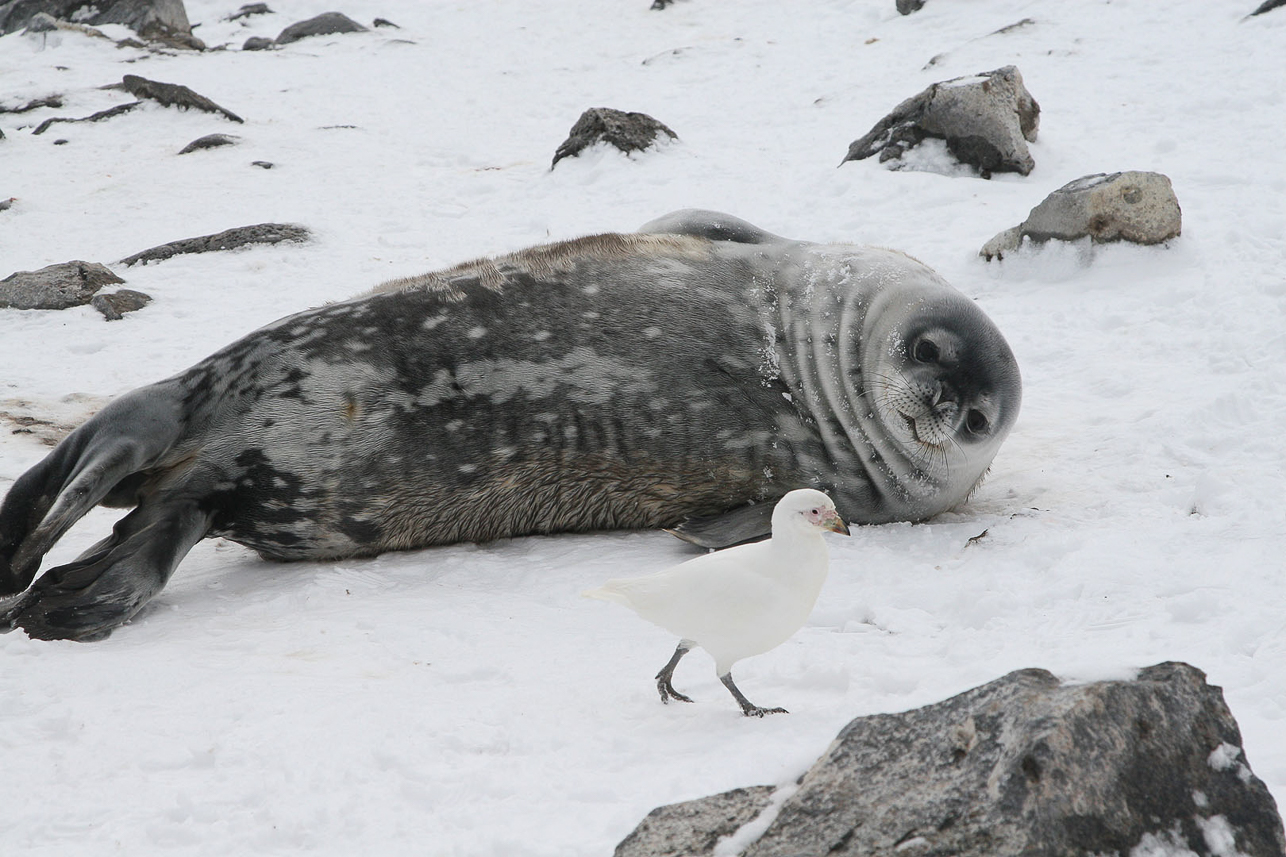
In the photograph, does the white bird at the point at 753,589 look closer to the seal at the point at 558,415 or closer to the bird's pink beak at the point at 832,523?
the bird's pink beak at the point at 832,523

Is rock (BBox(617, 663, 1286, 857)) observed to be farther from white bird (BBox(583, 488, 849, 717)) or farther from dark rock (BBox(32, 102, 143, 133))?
dark rock (BBox(32, 102, 143, 133))

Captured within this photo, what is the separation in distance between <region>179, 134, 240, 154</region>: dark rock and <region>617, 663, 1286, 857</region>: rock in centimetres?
981

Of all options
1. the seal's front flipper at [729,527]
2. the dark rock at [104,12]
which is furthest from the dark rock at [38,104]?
the seal's front flipper at [729,527]

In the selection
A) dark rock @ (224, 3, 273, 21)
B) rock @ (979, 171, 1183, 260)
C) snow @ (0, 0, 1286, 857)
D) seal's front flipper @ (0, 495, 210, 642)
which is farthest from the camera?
dark rock @ (224, 3, 273, 21)

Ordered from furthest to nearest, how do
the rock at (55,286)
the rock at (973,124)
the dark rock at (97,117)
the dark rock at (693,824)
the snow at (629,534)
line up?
the dark rock at (97,117) → the rock at (973,124) → the rock at (55,286) → the snow at (629,534) → the dark rock at (693,824)

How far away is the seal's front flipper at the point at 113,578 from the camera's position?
3088mm

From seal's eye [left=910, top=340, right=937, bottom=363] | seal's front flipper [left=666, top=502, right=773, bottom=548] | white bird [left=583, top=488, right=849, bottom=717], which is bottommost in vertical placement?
seal's front flipper [left=666, top=502, right=773, bottom=548]

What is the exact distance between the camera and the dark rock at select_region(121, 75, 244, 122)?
37.1ft

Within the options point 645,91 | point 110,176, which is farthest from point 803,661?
point 645,91

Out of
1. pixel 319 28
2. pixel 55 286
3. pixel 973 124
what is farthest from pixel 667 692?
pixel 319 28

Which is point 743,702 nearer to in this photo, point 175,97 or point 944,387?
point 944,387

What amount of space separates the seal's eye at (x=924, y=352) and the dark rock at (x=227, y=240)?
17.0 ft

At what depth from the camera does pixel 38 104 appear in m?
11.7

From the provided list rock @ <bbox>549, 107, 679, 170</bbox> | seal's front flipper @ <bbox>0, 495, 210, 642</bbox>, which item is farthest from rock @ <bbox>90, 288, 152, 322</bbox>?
rock @ <bbox>549, 107, 679, 170</bbox>
